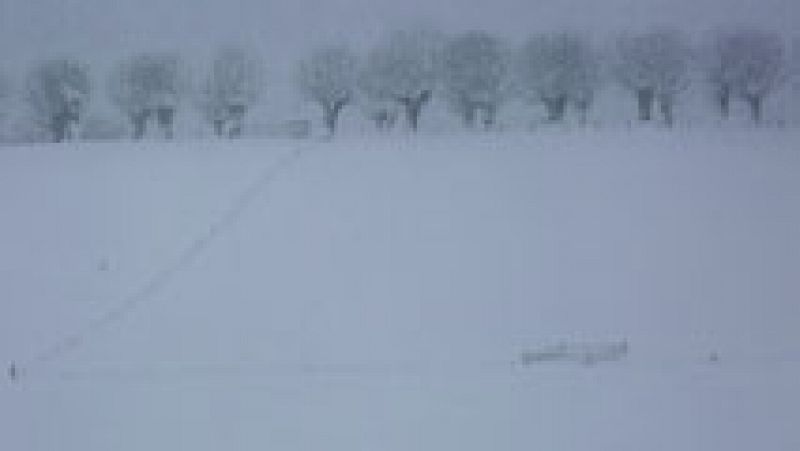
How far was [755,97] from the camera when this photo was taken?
12.2ft

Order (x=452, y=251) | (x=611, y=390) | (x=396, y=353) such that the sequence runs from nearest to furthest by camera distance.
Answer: (x=611, y=390) < (x=396, y=353) < (x=452, y=251)

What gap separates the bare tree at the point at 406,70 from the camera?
372 cm

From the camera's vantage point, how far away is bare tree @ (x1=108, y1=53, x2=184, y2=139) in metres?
3.73

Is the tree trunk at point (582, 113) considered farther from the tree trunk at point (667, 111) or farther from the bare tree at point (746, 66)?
the bare tree at point (746, 66)

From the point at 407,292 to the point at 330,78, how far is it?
62 cm

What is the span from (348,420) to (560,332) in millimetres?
748

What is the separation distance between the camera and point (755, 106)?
12.2 ft

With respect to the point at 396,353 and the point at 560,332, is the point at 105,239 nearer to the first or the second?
the point at 396,353

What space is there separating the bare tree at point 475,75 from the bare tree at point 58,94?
934 mm

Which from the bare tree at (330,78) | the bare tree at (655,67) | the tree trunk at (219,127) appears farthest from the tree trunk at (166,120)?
the bare tree at (655,67)

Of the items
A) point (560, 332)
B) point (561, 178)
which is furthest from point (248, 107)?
point (560, 332)

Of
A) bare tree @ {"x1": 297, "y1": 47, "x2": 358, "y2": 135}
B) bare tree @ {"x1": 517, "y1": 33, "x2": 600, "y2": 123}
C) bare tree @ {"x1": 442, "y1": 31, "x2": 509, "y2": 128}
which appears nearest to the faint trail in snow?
bare tree @ {"x1": 297, "y1": 47, "x2": 358, "y2": 135}

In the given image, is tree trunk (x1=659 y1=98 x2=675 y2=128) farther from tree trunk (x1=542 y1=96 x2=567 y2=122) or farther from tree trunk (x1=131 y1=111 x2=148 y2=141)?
tree trunk (x1=131 y1=111 x2=148 y2=141)

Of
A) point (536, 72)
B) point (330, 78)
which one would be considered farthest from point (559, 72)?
point (330, 78)
